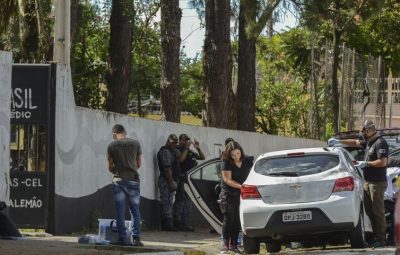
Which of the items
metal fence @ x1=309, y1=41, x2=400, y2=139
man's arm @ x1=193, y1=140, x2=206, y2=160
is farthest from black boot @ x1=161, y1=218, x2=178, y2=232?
metal fence @ x1=309, y1=41, x2=400, y2=139

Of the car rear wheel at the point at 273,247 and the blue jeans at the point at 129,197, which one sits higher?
the blue jeans at the point at 129,197

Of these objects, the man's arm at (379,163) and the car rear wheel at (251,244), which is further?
the man's arm at (379,163)

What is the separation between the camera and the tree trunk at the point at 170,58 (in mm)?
23000

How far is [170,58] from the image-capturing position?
924 inches

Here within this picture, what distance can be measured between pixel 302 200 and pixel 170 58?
10.5m

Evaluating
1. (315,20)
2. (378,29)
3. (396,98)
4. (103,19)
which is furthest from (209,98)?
(396,98)

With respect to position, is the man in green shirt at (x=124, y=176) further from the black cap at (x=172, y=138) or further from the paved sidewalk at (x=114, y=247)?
the black cap at (x=172, y=138)

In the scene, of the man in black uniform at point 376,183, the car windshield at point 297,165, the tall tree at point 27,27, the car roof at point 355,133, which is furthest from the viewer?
the car roof at point 355,133

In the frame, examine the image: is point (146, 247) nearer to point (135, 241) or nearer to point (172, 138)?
point (135, 241)

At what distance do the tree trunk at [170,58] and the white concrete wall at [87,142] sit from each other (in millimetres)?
4253

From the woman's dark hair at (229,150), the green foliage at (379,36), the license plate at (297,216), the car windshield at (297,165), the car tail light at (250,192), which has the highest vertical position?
the green foliage at (379,36)

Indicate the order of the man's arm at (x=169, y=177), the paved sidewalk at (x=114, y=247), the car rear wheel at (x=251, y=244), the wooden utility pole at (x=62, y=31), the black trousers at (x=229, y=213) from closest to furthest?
the paved sidewalk at (x=114, y=247) < the car rear wheel at (x=251, y=244) < the black trousers at (x=229, y=213) < the wooden utility pole at (x=62, y=31) < the man's arm at (x=169, y=177)

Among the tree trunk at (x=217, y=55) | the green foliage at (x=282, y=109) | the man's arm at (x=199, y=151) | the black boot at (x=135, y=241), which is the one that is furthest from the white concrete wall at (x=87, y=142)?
the green foliage at (x=282, y=109)

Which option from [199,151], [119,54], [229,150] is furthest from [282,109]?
[229,150]
